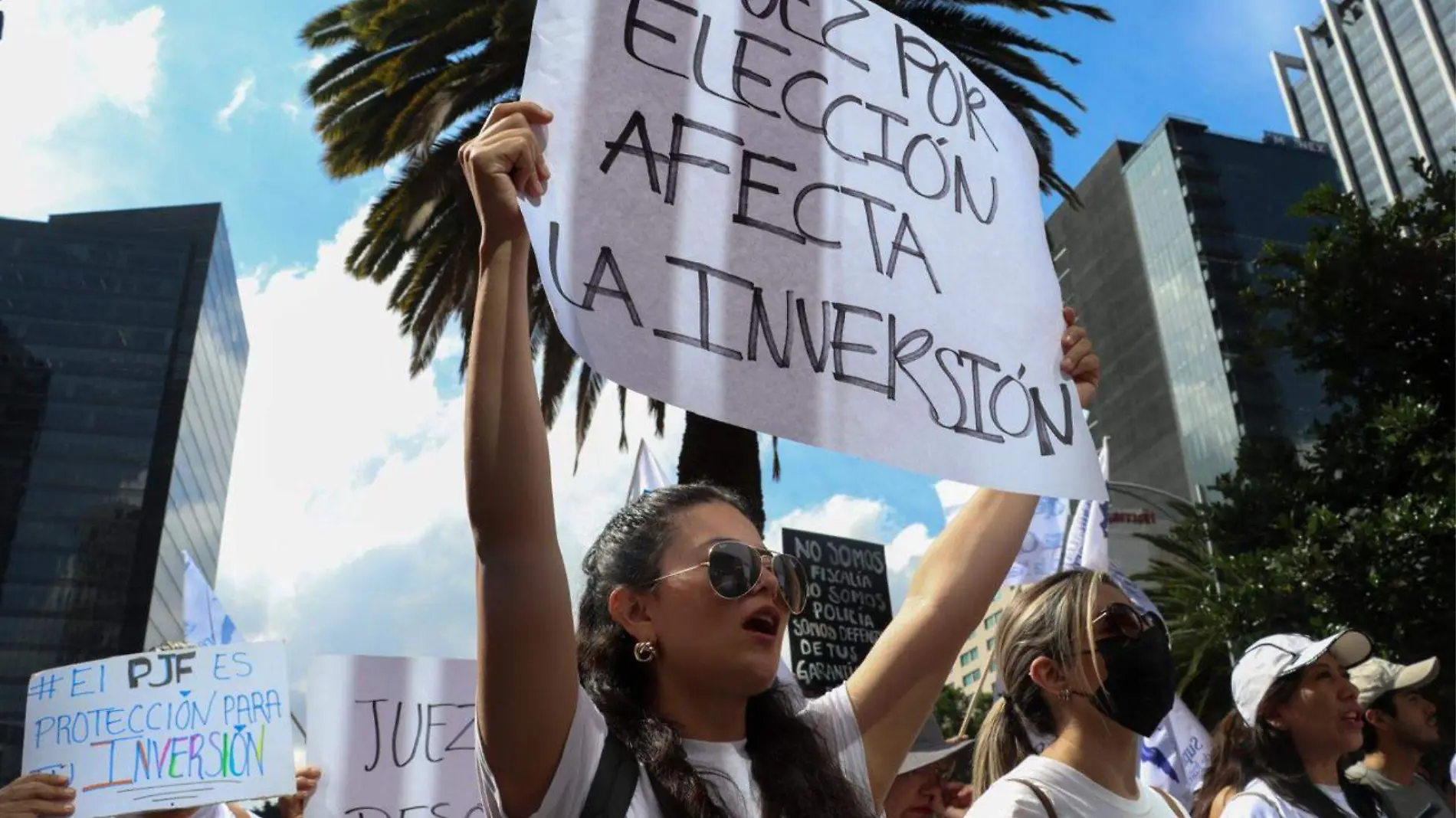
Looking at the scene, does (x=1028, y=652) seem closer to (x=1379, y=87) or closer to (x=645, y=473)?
(x=645, y=473)

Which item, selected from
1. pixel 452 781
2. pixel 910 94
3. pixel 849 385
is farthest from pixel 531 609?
pixel 452 781

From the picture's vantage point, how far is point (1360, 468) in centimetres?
1326

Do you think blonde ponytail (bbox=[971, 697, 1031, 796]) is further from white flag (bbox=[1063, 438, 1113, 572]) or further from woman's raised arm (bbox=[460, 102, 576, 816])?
white flag (bbox=[1063, 438, 1113, 572])

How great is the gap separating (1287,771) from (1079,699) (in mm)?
1380

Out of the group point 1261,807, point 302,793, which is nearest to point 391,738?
point 302,793

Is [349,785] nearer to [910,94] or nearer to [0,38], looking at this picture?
[910,94]

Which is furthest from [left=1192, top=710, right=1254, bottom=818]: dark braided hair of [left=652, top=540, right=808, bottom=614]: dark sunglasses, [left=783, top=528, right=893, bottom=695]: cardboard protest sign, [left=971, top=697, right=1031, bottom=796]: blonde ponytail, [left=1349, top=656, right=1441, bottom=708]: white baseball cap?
[left=783, top=528, right=893, bottom=695]: cardboard protest sign

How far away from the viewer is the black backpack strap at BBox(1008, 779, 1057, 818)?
2449 mm

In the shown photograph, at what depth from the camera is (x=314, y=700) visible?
4.38 metres

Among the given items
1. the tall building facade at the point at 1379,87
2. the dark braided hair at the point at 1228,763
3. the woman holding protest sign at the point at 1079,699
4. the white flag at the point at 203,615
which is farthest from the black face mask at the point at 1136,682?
the tall building facade at the point at 1379,87

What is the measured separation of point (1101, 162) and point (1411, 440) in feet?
238

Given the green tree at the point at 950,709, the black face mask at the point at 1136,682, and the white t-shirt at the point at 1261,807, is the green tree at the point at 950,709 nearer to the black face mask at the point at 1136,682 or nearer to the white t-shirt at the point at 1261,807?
the white t-shirt at the point at 1261,807

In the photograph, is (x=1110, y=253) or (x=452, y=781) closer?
(x=452, y=781)

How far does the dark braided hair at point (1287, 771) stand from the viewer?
3.59 meters
